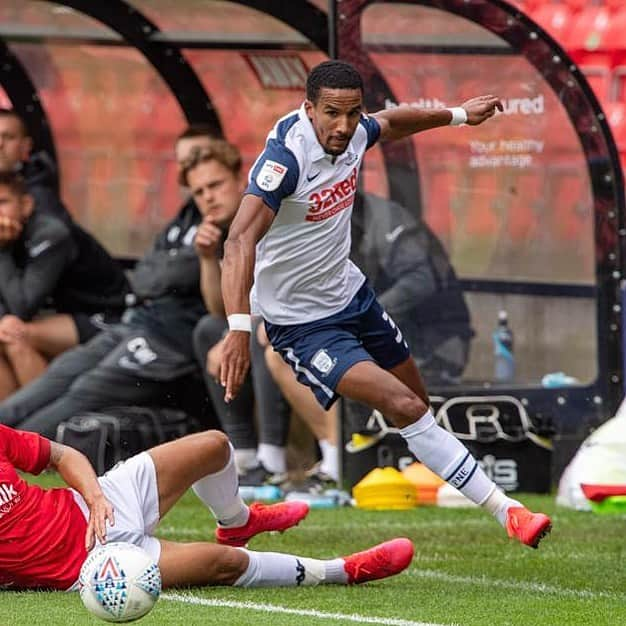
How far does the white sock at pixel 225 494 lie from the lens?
7.25 meters

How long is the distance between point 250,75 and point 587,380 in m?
3.29

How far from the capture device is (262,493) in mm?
10570

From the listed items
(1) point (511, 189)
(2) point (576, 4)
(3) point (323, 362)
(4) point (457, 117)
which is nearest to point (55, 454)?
(3) point (323, 362)

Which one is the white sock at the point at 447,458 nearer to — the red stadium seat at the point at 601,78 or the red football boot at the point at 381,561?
the red football boot at the point at 381,561

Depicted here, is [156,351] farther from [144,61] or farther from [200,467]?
[200,467]

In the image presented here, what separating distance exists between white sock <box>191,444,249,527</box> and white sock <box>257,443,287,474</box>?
3599 millimetres

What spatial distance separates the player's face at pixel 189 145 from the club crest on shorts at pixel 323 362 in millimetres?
3807

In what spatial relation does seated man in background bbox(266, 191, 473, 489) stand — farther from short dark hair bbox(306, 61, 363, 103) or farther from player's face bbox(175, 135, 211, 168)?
short dark hair bbox(306, 61, 363, 103)

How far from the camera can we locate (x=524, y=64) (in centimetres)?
1102

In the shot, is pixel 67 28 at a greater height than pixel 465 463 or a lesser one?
greater

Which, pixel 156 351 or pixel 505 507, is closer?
pixel 505 507

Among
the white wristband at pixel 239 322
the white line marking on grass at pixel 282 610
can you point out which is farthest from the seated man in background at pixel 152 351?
the white line marking on grass at pixel 282 610

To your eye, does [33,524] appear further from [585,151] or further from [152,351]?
[585,151]

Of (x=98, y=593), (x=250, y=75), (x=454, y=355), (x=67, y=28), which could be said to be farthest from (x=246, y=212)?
(x=67, y=28)
